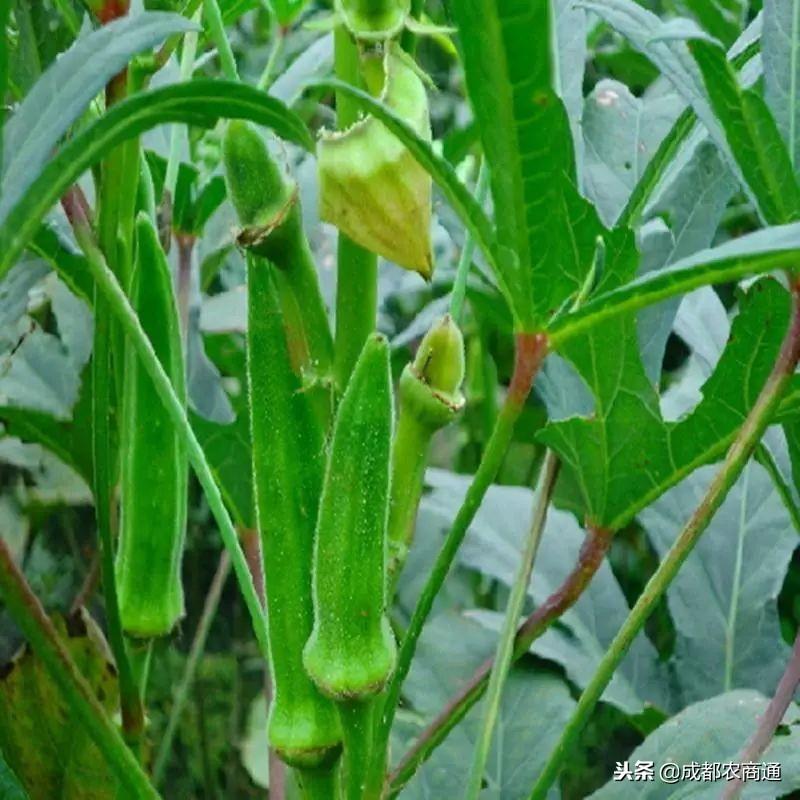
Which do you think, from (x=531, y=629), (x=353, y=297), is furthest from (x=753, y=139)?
(x=531, y=629)

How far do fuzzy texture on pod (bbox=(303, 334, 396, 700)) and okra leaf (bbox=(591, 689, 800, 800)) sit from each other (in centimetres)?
31

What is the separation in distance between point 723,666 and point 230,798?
42cm

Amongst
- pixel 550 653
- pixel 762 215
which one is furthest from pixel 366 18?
pixel 550 653

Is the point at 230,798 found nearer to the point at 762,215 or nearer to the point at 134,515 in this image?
the point at 134,515

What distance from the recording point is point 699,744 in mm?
708

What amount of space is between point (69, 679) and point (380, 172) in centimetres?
25

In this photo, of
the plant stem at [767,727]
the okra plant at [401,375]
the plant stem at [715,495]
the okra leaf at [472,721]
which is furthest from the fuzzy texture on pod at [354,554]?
the okra leaf at [472,721]

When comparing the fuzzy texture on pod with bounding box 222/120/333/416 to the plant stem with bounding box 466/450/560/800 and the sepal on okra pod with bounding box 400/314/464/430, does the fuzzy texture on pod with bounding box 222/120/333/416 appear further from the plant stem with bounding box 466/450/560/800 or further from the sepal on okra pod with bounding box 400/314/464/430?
the plant stem with bounding box 466/450/560/800

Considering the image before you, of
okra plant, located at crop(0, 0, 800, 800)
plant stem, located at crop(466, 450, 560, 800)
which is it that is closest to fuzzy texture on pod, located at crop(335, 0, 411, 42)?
okra plant, located at crop(0, 0, 800, 800)

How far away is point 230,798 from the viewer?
3.34 feet

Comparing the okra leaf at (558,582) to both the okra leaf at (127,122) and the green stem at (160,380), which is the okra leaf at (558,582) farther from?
the okra leaf at (127,122)

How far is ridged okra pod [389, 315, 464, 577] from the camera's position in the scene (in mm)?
470

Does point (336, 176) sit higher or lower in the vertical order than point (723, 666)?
higher

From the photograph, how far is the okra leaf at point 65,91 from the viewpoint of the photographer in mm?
390
